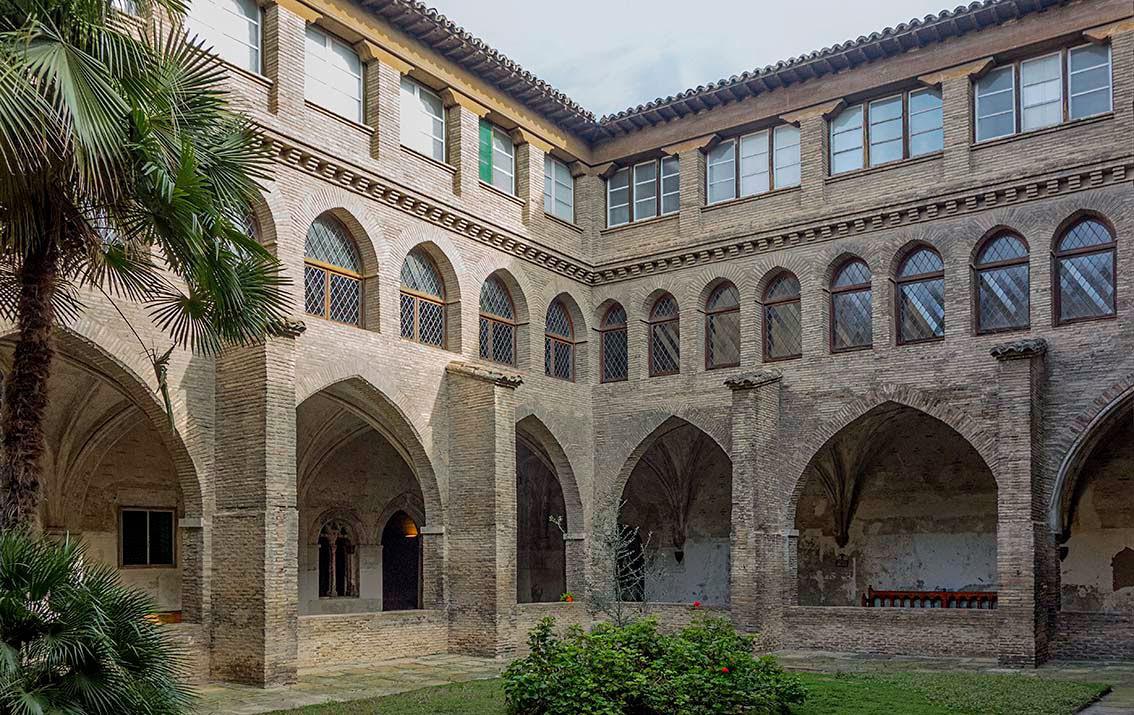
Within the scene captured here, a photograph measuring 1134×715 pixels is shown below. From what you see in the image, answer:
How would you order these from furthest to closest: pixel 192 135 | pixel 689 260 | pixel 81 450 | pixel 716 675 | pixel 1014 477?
pixel 689 260 → pixel 81 450 → pixel 1014 477 → pixel 716 675 → pixel 192 135

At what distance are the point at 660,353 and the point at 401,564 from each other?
7.75 metres

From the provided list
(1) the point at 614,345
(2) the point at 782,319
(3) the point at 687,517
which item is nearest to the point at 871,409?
(2) the point at 782,319

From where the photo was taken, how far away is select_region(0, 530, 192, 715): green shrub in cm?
802

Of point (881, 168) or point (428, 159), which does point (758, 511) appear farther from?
point (428, 159)

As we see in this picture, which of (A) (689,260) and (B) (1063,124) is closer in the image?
(B) (1063,124)

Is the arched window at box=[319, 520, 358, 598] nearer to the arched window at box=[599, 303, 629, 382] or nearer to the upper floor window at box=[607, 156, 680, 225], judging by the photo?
the arched window at box=[599, 303, 629, 382]

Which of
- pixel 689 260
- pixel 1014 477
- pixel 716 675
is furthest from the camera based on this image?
pixel 689 260

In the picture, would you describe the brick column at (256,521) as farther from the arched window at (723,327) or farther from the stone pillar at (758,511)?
the arched window at (723,327)

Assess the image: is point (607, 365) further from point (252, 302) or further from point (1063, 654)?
point (252, 302)

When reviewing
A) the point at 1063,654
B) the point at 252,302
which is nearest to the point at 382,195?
the point at 252,302

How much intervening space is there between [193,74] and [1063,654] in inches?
633

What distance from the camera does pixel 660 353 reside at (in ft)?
79.5


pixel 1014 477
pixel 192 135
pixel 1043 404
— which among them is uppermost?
pixel 192 135

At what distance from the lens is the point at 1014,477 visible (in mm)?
18797
